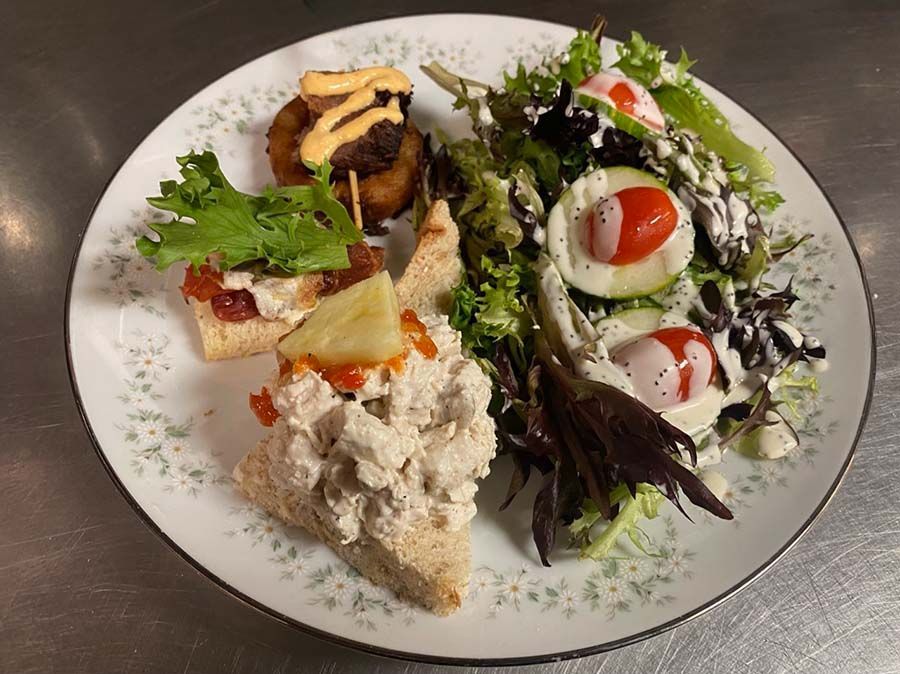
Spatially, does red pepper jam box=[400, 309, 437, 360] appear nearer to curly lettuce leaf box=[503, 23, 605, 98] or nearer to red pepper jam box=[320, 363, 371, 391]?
red pepper jam box=[320, 363, 371, 391]

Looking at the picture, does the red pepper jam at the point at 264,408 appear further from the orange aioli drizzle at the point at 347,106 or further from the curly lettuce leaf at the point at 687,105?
the curly lettuce leaf at the point at 687,105

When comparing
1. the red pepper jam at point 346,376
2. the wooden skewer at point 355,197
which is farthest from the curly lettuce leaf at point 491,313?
the red pepper jam at point 346,376

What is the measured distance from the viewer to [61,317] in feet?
9.93

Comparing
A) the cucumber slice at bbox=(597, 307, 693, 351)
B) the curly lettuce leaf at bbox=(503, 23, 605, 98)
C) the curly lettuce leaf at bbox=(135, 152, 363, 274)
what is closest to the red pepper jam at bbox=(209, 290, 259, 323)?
the curly lettuce leaf at bbox=(135, 152, 363, 274)

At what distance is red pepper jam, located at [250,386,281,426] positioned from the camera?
223 cm

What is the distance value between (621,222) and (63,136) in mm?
2792

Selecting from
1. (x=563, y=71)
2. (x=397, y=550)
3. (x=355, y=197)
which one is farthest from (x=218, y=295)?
(x=563, y=71)

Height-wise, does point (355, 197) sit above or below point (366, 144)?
below

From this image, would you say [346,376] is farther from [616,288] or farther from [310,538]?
[616,288]

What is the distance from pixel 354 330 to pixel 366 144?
1052 millimetres

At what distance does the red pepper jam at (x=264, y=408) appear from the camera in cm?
223

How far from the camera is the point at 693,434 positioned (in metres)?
2.32

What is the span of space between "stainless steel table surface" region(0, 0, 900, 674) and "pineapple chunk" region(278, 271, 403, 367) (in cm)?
102

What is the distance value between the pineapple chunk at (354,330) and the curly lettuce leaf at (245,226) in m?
0.46
